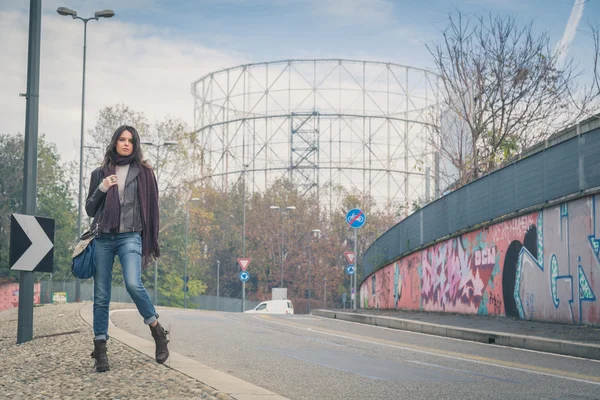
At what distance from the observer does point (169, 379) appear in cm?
688

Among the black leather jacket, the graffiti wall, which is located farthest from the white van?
the black leather jacket

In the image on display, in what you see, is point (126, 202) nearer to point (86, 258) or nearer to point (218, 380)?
point (86, 258)

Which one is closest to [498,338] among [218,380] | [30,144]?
[30,144]

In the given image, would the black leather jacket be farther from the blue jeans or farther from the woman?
the blue jeans

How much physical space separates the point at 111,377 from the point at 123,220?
1249 mm

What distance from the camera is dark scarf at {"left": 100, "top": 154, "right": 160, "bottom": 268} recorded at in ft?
23.2

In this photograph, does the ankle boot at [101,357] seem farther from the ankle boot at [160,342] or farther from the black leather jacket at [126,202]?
the black leather jacket at [126,202]

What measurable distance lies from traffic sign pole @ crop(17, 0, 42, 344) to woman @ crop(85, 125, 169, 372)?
3751 millimetres

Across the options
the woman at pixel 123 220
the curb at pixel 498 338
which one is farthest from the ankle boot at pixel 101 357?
the curb at pixel 498 338

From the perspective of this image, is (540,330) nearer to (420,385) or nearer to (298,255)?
(420,385)

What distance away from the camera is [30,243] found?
10.3 metres

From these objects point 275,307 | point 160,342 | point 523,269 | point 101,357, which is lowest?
point 275,307

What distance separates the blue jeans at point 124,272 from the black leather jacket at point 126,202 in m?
0.10

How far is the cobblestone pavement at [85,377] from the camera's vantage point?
244 inches
